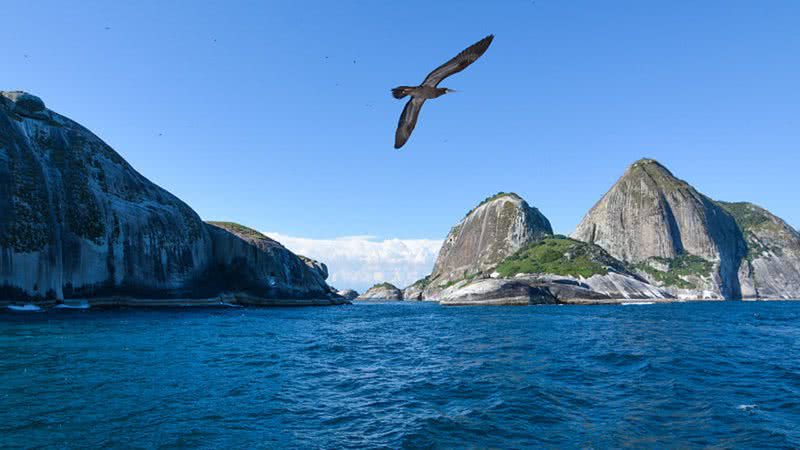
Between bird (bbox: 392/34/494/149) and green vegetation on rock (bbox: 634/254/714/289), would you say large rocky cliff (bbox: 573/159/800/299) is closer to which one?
green vegetation on rock (bbox: 634/254/714/289)

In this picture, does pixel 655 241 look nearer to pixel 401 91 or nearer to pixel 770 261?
pixel 770 261

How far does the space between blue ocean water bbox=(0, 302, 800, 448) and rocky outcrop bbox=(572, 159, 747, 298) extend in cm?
13083

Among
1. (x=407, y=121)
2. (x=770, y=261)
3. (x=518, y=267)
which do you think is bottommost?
(x=518, y=267)

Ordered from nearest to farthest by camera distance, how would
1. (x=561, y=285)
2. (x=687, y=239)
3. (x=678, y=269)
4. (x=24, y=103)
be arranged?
(x=24, y=103) → (x=561, y=285) → (x=678, y=269) → (x=687, y=239)

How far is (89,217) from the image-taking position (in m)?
48.3

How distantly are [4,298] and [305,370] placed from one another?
37695 millimetres

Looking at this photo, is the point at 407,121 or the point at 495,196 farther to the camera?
the point at 495,196

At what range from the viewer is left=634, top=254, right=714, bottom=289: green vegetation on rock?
13162 cm

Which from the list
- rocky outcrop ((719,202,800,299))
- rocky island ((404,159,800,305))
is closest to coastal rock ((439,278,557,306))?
rocky island ((404,159,800,305))

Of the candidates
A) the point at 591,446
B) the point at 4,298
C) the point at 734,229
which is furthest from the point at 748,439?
the point at 734,229

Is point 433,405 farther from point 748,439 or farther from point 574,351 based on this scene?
point 574,351

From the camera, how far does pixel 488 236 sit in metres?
140

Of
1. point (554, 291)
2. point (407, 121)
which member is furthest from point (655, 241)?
point (407, 121)

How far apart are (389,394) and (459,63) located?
9.45 m
